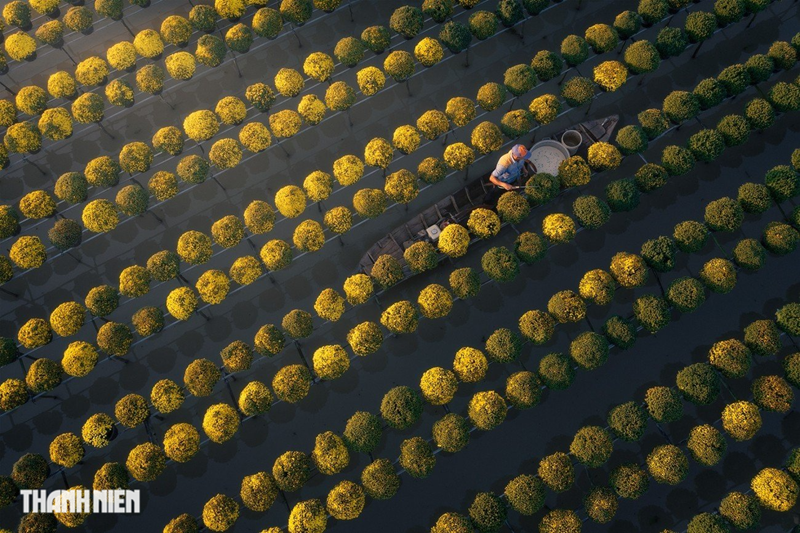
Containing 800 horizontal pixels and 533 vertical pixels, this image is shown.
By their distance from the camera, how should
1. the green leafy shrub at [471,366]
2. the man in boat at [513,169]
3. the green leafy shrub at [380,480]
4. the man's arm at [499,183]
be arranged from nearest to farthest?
the green leafy shrub at [380,480], the green leafy shrub at [471,366], the man in boat at [513,169], the man's arm at [499,183]

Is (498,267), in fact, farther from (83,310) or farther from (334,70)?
(83,310)

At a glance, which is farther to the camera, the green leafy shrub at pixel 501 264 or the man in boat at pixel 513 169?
the green leafy shrub at pixel 501 264

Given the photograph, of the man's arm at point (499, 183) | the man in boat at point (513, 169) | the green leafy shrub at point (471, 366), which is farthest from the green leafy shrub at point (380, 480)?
the man in boat at point (513, 169)

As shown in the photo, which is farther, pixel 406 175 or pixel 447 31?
pixel 447 31

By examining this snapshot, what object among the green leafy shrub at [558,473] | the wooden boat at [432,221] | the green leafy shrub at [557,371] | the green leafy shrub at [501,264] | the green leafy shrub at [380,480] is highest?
the wooden boat at [432,221]

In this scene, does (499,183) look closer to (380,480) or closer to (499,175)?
(499,175)

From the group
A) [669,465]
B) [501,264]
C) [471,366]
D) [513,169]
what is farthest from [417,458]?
[513,169]

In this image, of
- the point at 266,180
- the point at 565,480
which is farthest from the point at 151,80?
the point at 565,480

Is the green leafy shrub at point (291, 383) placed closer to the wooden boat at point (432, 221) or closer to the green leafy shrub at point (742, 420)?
the wooden boat at point (432, 221)
